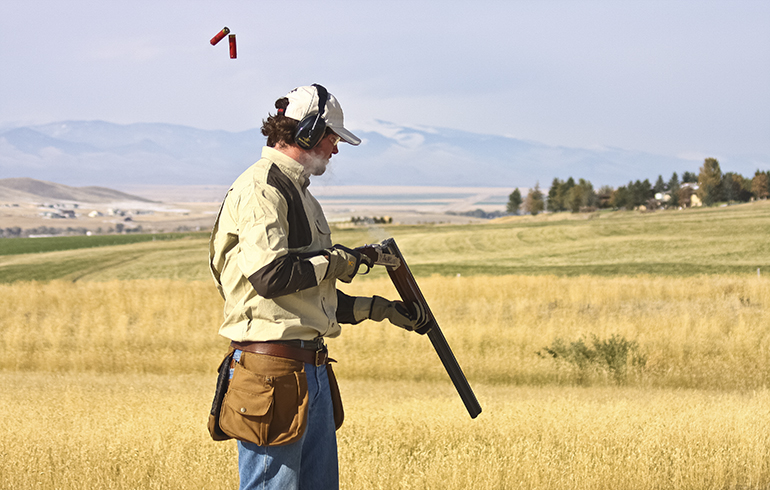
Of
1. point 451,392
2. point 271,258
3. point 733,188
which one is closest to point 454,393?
point 451,392

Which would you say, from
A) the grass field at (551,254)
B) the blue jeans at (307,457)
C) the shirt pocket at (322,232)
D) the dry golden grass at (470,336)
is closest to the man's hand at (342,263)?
the shirt pocket at (322,232)

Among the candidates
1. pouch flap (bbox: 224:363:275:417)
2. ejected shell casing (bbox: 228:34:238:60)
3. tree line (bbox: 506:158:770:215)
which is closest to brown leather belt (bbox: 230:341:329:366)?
pouch flap (bbox: 224:363:275:417)

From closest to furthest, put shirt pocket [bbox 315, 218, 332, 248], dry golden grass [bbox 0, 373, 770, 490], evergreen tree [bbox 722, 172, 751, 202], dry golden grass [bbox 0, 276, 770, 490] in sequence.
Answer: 1. shirt pocket [bbox 315, 218, 332, 248]
2. dry golden grass [bbox 0, 373, 770, 490]
3. dry golden grass [bbox 0, 276, 770, 490]
4. evergreen tree [bbox 722, 172, 751, 202]

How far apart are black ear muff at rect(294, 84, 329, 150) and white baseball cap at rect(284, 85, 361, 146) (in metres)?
0.02

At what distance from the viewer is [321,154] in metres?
3.52

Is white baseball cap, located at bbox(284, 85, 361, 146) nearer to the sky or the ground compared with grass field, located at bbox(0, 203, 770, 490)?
nearer to the sky

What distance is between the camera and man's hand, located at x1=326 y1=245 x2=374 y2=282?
3.31 metres

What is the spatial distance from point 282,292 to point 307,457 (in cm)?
98

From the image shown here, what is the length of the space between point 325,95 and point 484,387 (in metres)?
9.52

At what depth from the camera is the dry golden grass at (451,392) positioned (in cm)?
546

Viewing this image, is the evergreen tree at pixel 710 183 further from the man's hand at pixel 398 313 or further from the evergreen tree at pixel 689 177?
the man's hand at pixel 398 313

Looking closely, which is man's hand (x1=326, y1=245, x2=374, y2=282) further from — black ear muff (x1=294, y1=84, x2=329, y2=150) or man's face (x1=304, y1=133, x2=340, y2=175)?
black ear muff (x1=294, y1=84, x2=329, y2=150)

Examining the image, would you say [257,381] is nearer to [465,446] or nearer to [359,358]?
[465,446]

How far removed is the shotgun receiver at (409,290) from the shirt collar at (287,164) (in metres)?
0.52
